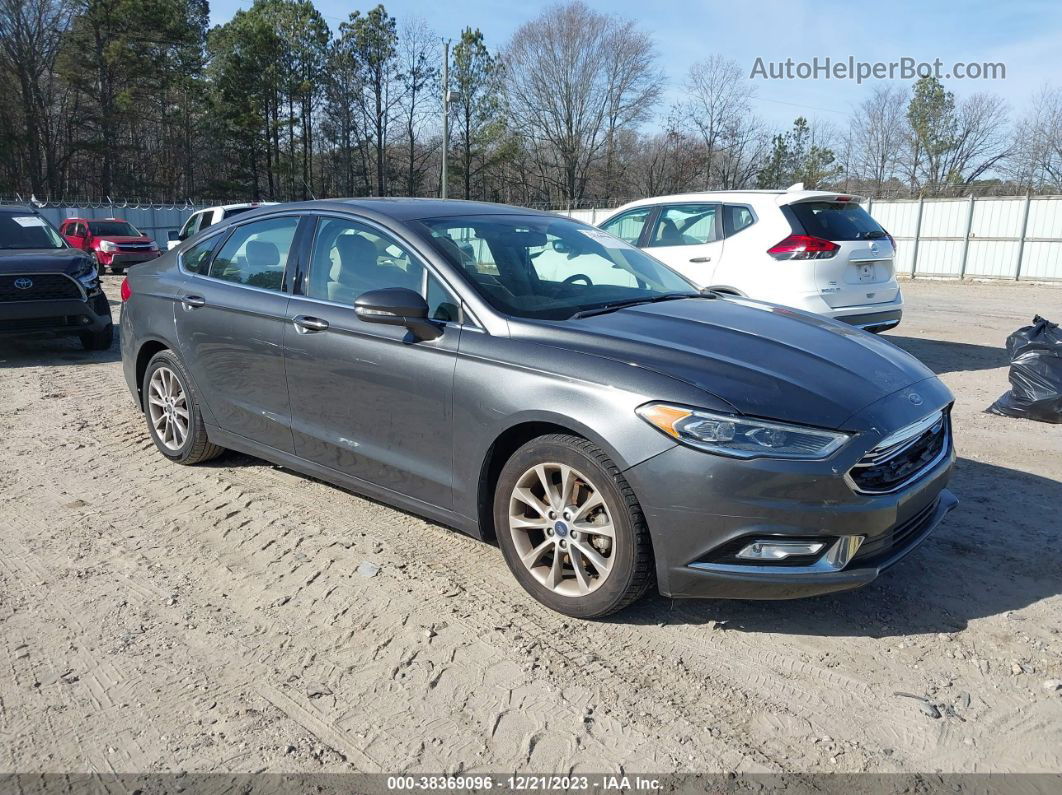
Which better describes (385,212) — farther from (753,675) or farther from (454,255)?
(753,675)

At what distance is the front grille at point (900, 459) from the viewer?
294 centimetres

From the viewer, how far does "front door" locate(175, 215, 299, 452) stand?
4352mm

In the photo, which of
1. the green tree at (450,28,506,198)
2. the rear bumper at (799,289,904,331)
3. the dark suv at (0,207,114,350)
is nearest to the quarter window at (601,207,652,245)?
the rear bumper at (799,289,904,331)

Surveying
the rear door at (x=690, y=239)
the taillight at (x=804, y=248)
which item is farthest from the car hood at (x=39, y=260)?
the taillight at (x=804, y=248)

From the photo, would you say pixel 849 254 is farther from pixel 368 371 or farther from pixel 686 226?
pixel 368 371

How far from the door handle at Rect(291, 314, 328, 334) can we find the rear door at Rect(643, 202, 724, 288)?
4.72 m

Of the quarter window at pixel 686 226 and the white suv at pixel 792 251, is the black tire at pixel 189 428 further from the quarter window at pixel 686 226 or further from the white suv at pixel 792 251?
the quarter window at pixel 686 226

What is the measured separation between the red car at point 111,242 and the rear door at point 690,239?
61.5 ft

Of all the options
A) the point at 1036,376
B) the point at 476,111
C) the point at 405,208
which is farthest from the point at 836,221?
the point at 476,111

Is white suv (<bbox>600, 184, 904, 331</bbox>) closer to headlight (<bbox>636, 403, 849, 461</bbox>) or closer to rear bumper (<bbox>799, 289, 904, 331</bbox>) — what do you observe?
rear bumper (<bbox>799, 289, 904, 331</bbox>)

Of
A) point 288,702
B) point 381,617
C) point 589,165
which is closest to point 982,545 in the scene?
point 381,617

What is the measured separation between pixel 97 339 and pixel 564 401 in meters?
8.31

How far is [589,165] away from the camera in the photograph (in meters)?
55.3

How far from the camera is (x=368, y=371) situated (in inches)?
150
